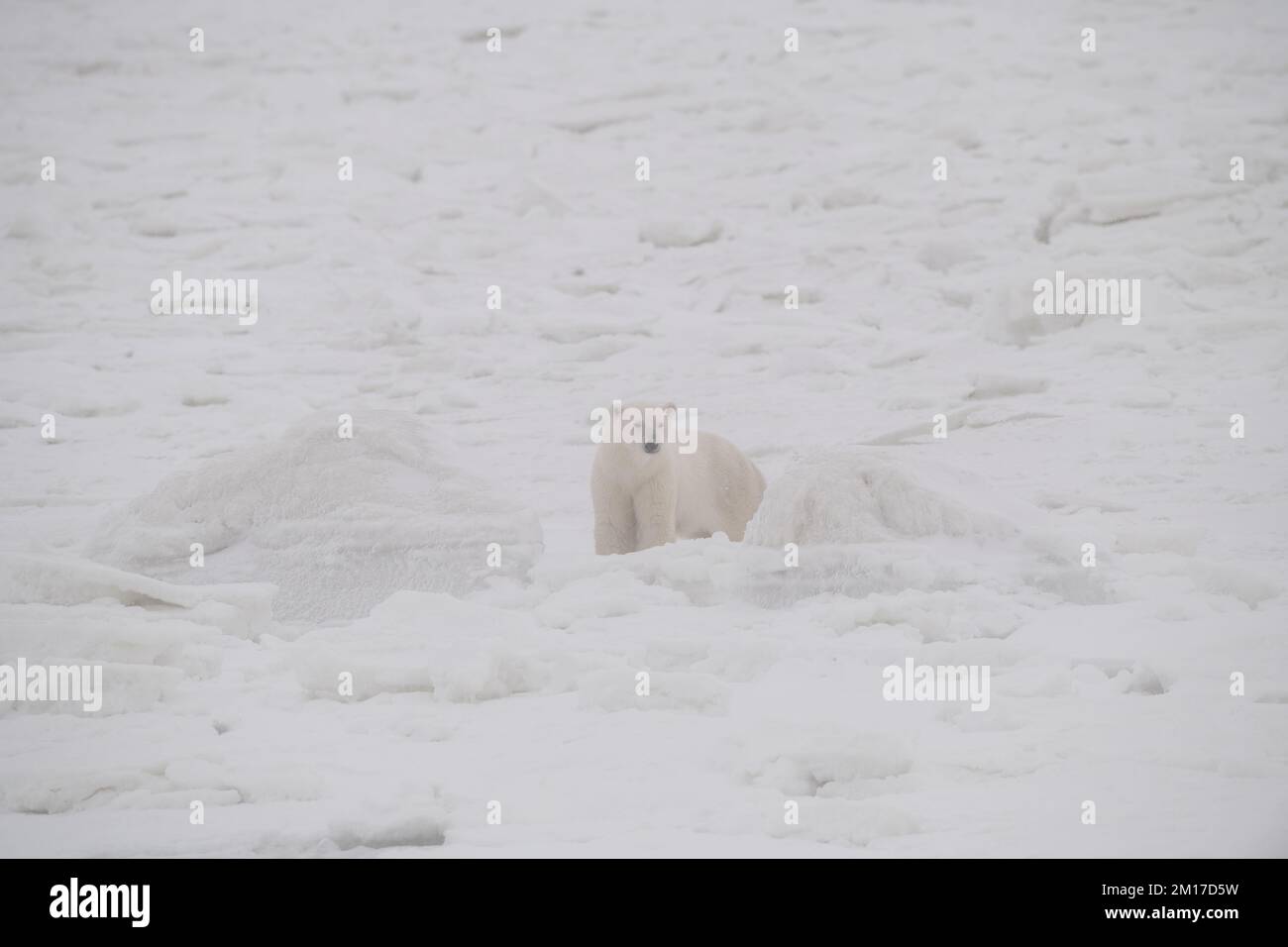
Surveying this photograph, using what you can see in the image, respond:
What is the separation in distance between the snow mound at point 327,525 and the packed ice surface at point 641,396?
0.02m

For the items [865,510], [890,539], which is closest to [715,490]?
[865,510]

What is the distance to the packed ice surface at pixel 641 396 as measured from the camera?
320 centimetres

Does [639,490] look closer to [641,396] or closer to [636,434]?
[636,434]

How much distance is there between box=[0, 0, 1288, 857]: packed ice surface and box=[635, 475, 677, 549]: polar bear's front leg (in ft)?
0.99

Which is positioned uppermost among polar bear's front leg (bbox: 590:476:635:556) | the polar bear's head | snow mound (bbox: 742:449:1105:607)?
the polar bear's head

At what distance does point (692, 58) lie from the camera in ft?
48.2

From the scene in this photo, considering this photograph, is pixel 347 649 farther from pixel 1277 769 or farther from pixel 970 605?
pixel 1277 769

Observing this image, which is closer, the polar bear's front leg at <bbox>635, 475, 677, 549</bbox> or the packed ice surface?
the packed ice surface

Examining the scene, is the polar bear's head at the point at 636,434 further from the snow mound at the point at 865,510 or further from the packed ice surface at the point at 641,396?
the snow mound at the point at 865,510

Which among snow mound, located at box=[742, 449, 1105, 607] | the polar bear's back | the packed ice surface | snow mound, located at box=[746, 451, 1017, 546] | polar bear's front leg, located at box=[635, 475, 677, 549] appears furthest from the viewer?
the polar bear's back

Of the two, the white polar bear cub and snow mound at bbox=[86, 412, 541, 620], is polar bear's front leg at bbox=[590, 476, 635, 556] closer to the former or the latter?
the white polar bear cub

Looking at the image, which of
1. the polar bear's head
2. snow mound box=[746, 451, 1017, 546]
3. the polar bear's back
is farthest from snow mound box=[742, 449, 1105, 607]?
the polar bear's back

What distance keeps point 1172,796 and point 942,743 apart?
0.57 meters

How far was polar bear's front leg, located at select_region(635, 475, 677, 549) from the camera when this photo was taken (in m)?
5.94
